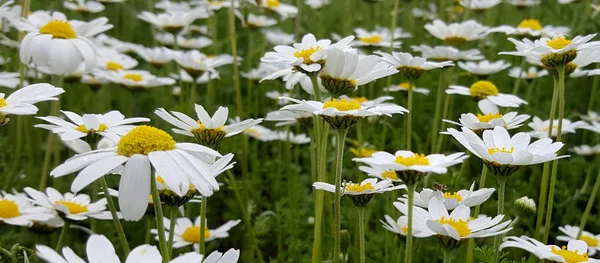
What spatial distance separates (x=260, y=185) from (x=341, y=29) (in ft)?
7.26

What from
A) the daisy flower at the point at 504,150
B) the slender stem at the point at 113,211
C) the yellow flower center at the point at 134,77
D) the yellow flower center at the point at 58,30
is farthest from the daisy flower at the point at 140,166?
the yellow flower center at the point at 134,77

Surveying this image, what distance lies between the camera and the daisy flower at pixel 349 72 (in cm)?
160

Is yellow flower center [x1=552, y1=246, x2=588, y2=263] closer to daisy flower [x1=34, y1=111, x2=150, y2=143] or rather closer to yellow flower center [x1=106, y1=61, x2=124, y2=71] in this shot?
daisy flower [x1=34, y1=111, x2=150, y2=143]

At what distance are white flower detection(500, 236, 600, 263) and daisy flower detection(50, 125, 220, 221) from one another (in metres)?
0.61

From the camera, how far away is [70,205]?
1.89m

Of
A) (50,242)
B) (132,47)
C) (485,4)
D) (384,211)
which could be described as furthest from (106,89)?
(485,4)

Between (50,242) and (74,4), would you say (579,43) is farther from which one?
(74,4)

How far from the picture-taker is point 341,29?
15.5 ft

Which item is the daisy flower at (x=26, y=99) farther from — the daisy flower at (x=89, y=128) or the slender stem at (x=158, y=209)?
the slender stem at (x=158, y=209)

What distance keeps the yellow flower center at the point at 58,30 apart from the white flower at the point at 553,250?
153cm

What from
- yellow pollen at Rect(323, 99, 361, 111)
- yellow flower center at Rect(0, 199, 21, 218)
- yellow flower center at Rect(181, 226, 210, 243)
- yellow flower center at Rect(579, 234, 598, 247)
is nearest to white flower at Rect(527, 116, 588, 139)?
yellow flower center at Rect(579, 234, 598, 247)

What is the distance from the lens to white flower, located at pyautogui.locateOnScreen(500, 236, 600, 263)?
4.44 feet

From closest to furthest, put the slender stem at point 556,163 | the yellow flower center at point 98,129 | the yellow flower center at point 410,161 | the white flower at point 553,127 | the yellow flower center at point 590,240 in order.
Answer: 1. the yellow flower center at point 410,161
2. the yellow flower center at point 98,129
3. the slender stem at point 556,163
4. the yellow flower center at point 590,240
5. the white flower at point 553,127

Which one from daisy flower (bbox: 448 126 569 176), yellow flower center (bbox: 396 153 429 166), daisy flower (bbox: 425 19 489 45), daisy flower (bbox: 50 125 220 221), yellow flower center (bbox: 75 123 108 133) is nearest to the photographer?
daisy flower (bbox: 50 125 220 221)
